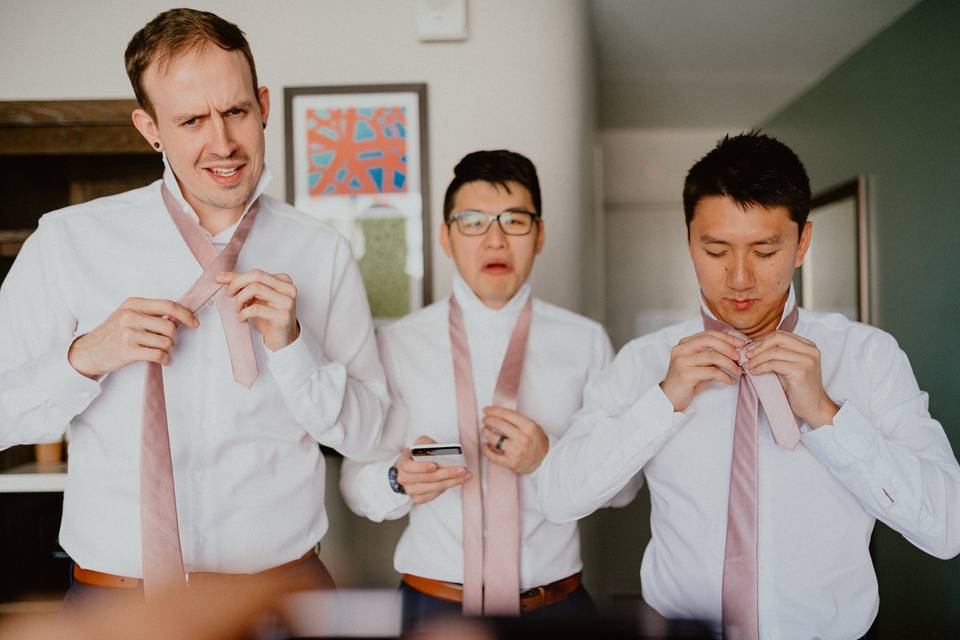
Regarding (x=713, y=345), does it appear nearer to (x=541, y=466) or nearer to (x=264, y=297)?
(x=541, y=466)

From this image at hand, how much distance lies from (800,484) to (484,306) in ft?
2.97

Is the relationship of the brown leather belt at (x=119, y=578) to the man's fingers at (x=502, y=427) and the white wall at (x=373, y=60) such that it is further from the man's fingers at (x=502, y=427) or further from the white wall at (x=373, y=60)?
the white wall at (x=373, y=60)

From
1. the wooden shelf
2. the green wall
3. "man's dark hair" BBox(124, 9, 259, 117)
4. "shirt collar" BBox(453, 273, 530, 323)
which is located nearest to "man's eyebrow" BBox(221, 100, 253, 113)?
"man's dark hair" BBox(124, 9, 259, 117)

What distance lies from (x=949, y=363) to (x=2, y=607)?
3.96 m

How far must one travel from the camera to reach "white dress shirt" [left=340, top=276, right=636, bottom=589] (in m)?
1.87

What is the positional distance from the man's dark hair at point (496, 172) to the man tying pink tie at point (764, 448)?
47 centimetres

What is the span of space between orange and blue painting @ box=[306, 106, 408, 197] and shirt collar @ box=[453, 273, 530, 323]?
814mm

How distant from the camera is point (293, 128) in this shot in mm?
2713

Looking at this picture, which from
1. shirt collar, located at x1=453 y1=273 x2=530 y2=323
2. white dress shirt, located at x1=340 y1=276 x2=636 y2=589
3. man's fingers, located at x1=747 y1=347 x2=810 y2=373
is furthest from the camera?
shirt collar, located at x1=453 y1=273 x2=530 y2=323

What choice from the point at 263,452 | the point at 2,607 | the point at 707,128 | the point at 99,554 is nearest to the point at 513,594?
the point at 263,452

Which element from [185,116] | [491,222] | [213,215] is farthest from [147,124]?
[491,222]

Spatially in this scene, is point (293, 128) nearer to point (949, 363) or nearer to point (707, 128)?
point (949, 363)

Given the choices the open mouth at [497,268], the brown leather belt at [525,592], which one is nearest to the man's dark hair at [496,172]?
the open mouth at [497,268]

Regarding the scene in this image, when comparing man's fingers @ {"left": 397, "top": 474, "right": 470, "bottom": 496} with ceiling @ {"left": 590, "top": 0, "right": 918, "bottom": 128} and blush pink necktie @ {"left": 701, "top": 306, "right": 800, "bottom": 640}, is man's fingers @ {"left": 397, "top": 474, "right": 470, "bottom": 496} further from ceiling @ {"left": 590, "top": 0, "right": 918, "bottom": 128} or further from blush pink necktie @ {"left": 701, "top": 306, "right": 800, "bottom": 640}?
ceiling @ {"left": 590, "top": 0, "right": 918, "bottom": 128}
